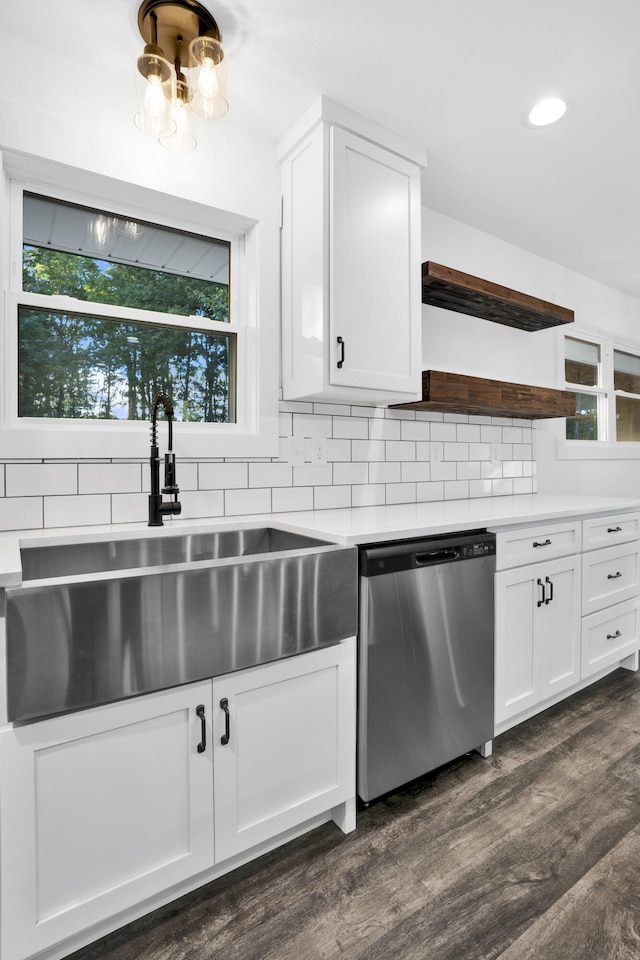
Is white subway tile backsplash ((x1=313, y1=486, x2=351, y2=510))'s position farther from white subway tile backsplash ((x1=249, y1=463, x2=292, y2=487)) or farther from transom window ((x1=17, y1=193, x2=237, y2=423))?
transom window ((x1=17, y1=193, x2=237, y2=423))

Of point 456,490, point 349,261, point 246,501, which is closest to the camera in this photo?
point 349,261

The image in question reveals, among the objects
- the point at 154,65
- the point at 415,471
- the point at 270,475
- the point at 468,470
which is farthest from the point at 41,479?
the point at 468,470

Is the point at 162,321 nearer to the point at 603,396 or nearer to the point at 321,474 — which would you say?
the point at 321,474

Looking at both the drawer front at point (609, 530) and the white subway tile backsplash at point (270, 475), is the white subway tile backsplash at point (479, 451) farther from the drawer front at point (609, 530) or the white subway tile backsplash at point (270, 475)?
the white subway tile backsplash at point (270, 475)

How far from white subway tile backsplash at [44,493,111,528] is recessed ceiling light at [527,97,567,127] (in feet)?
7.28

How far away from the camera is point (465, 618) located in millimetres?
1856

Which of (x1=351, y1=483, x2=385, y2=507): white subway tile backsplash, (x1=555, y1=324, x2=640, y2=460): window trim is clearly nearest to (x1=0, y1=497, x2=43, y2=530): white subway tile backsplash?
(x1=351, y1=483, x2=385, y2=507): white subway tile backsplash

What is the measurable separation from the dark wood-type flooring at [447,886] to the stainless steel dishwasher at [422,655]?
0.50ft

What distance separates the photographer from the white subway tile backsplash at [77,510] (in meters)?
1.74

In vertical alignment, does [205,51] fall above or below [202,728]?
above

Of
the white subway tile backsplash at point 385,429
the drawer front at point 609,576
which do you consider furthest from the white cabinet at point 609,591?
the white subway tile backsplash at point 385,429

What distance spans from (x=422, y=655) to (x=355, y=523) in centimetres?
51

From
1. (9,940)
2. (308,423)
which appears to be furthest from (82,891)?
(308,423)

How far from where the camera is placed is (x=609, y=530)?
8.47 feet
